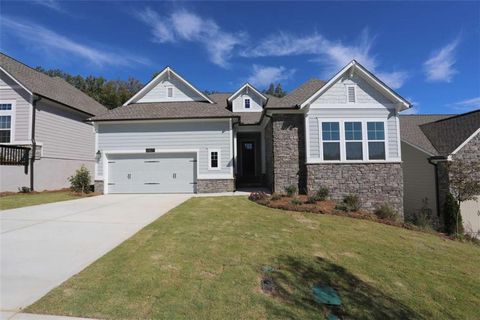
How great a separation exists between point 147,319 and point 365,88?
12645 mm

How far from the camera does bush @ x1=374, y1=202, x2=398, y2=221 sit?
1040 centimetres

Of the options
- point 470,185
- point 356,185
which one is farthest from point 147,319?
point 470,185

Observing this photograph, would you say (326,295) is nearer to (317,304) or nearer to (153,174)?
(317,304)

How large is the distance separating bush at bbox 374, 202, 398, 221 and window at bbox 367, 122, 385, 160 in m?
2.31

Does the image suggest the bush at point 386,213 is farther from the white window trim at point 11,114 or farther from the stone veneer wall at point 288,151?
the white window trim at point 11,114

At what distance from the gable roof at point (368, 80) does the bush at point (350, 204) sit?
462cm

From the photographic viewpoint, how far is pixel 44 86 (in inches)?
642

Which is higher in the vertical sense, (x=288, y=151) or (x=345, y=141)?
(x=345, y=141)

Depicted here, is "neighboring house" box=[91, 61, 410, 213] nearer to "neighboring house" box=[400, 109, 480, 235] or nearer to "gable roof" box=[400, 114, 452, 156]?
"neighboring house" box=[400, 109, 480, 235]

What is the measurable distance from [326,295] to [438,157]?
12.6m

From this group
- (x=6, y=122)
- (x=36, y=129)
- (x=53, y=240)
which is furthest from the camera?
(x=36, y=129)

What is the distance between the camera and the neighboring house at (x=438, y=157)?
1250 centimetres

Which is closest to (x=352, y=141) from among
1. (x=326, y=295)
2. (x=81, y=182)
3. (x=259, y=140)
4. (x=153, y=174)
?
(x=259, y=140)

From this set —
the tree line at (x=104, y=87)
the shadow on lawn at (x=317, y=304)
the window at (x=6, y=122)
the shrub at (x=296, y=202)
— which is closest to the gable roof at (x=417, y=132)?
the shrub at (x=296, y=202)
